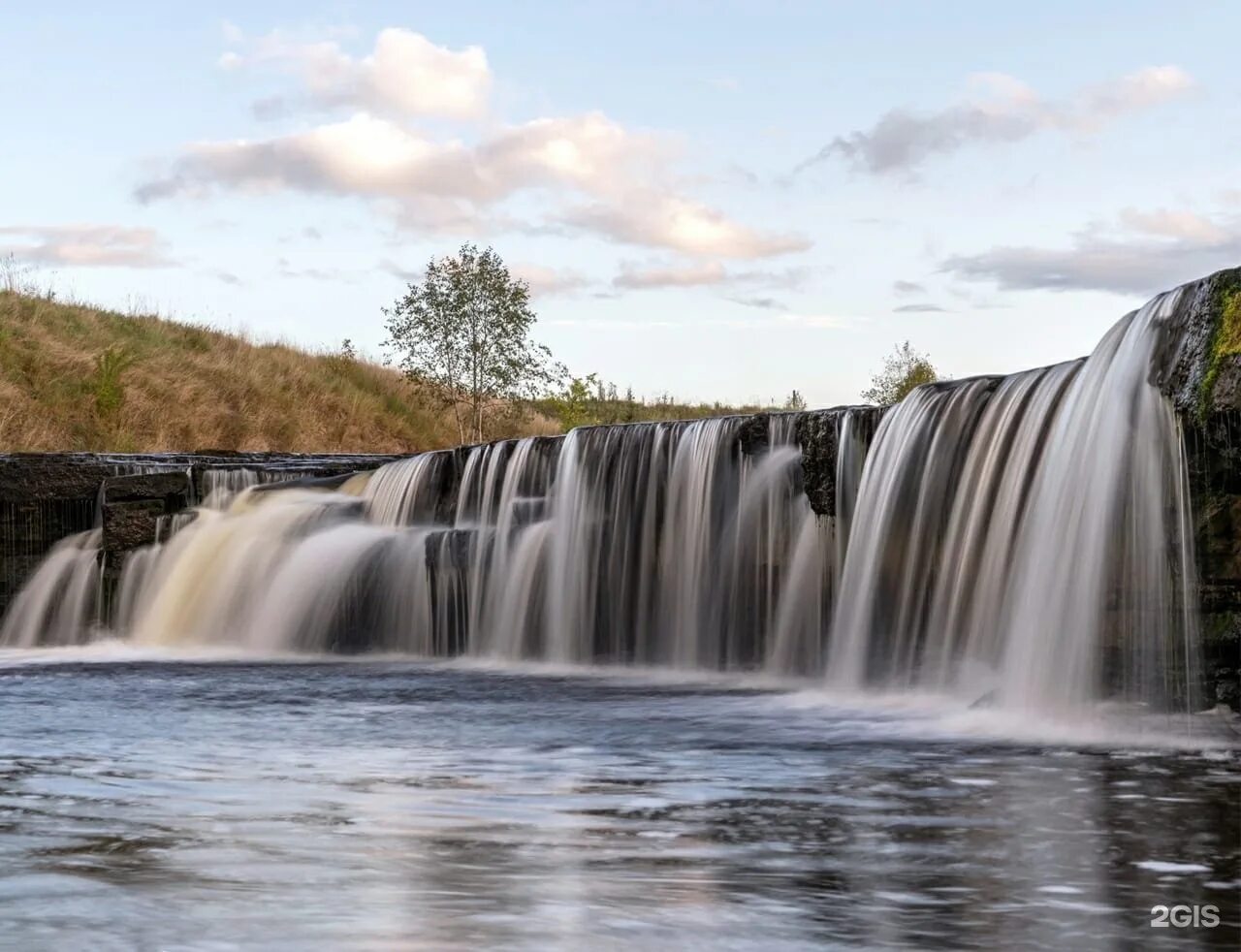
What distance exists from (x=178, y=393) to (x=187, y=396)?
21 centimetres

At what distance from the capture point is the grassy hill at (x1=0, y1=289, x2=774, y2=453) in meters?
35.8

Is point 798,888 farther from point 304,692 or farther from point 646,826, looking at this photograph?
point 304,692

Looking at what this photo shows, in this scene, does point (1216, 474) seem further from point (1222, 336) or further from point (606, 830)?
point (606, 830)

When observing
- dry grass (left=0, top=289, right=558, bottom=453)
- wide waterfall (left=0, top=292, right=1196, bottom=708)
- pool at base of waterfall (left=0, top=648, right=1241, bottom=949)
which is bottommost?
pool at base of waterfall (left=0, top=648, right=1241, bottom=949)

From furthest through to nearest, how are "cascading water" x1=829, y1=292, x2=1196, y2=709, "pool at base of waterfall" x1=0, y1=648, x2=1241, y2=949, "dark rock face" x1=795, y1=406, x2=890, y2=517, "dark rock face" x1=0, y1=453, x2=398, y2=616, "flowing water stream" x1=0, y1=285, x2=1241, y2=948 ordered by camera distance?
"dark rock face" x1=0, y1=453, x2=398, y2=616, "dark rock face" x1=795, y1=406, x2=890, y2=517, "cascading water" x1=829, y1=292, x2=1196, y2=709, "flowing water stream" x1=0, y1=285, x2=1241, y2=948, "pool at base of waterfall" x1=0, y1=648, x2=1241, y2=949

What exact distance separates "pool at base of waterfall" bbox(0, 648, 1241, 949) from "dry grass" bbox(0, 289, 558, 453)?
84.8 feet

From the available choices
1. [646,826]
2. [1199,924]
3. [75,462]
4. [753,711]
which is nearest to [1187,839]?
[1199,924]

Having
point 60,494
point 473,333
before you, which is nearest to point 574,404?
point 473,333

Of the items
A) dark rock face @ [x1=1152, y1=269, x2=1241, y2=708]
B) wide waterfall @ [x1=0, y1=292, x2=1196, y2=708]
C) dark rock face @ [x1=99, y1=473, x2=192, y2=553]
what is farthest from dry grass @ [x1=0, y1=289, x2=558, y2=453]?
dark rock face @ [x1=1152, y1=269, x2=1241, y2=708]

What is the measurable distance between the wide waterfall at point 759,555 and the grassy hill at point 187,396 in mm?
15796

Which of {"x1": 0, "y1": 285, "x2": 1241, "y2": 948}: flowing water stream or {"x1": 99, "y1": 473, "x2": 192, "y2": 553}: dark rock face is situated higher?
{"x1": 99, "y1": 473, "x2": 192, "y2": 553}: dark rock face

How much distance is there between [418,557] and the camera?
17.5 meters

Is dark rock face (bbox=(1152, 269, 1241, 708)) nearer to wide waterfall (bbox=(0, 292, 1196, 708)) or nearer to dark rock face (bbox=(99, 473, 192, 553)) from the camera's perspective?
wide waterfall (bbox=(0, 292, 1196, 708))

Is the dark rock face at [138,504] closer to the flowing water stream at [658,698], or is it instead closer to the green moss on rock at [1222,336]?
the flowing water stream at [658,698]
